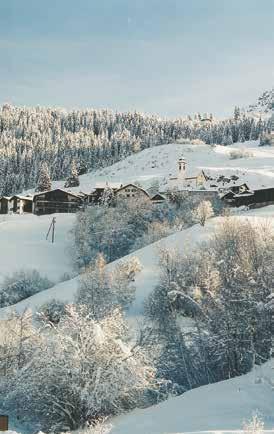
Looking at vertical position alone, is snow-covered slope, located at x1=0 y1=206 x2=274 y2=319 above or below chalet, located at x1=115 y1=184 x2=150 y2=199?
below

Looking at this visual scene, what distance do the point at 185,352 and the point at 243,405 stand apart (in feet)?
46.1

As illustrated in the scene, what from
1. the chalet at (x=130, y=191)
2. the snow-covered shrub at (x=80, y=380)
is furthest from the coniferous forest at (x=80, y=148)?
the snow-covered shrub at (x=80, y=380)

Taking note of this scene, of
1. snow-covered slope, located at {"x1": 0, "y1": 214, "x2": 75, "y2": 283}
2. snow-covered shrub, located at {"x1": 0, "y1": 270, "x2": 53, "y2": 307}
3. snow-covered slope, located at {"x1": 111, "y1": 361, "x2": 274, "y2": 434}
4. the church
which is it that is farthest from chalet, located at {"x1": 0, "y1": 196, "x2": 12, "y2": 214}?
snow-covered slope, located at {"x1": 111, "y1": 361, "x2": 274, "y2": 434}

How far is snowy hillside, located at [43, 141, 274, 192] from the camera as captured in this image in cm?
11509

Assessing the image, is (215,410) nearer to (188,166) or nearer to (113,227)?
(113,227)

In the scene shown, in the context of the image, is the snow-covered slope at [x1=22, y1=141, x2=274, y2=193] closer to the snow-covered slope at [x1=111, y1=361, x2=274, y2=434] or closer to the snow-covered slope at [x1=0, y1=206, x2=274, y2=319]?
the snow-covered slope at [x1=0, y1=206, x2=274, y2=319]

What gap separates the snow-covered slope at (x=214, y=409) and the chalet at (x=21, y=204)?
80936 millimetres

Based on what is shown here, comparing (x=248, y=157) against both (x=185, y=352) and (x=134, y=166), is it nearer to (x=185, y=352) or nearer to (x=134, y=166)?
(x=134, y=166)

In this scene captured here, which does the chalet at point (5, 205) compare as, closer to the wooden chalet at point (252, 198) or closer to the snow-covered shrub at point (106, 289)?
the wooden chalet at point (252, 198)

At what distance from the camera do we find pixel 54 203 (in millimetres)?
97062

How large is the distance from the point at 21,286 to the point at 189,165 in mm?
77819

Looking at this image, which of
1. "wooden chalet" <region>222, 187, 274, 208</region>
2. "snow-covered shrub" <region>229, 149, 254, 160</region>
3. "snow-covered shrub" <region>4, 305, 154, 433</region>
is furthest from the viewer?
"snow-covered shrub" <region>229, 149, 254, 160</region>

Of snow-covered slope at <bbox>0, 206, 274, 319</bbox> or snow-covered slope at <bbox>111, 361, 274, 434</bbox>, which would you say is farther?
snow-covered slope at <bbox>0, 206, 274, 319</bbox>

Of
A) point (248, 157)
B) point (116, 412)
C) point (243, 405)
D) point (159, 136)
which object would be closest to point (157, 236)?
point (116, 412)
